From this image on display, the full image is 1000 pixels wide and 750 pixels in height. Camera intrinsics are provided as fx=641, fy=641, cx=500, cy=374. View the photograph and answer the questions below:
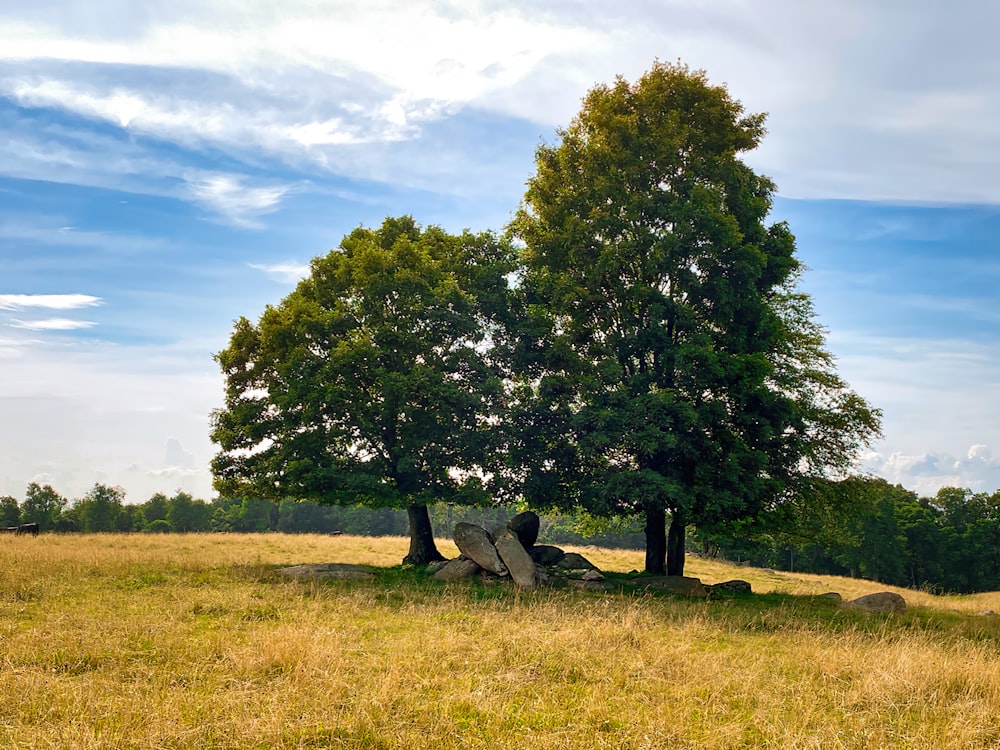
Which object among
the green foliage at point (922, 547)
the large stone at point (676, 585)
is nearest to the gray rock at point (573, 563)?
the large stone at point (676, 585)

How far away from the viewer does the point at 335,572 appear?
74.6 ft

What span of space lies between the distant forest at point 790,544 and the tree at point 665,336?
18.1 metres

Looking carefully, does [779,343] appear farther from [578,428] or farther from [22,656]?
[22,656]

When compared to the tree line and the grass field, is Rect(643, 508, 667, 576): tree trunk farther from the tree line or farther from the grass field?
the tree line

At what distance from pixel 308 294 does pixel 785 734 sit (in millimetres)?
24999

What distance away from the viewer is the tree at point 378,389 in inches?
977

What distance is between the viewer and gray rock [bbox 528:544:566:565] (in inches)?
1012

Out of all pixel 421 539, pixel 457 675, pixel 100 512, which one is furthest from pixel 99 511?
pixel 457 675

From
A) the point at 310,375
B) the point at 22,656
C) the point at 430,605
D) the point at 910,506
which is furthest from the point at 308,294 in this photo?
the point at 910,506

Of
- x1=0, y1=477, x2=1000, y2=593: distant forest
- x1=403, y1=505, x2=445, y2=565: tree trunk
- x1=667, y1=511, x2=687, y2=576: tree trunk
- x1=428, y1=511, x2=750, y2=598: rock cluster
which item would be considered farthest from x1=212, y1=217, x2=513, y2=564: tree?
x1=0, y1=477, x2=1000, y2=593: distant forest

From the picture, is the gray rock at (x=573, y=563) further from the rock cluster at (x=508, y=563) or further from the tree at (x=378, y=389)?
the tree at (x=378, y=389)

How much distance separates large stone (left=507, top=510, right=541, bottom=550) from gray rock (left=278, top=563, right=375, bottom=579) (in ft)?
20.4

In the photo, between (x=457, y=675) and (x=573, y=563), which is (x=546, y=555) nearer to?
(x=573, y=563)

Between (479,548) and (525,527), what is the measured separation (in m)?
3.49
